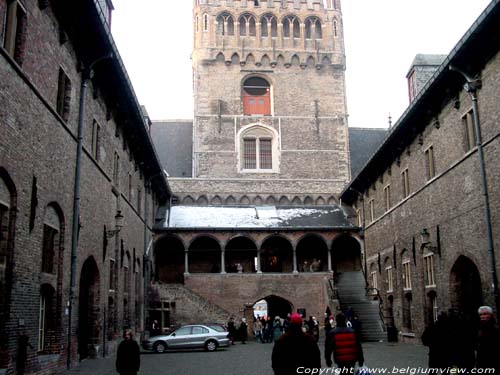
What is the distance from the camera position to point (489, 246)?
17.2 m

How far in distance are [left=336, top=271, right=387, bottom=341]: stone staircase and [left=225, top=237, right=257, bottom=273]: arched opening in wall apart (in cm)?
555

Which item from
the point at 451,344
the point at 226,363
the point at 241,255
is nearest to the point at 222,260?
the point at 241,255

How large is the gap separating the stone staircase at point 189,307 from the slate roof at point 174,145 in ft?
53.2

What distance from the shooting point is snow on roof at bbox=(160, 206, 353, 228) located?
124ft

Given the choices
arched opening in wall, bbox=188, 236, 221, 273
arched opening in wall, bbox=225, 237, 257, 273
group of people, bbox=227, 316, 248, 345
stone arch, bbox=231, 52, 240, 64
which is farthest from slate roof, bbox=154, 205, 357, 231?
stone arch, bbox=231, 52, 240, 64

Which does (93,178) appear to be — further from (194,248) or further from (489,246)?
(194,248)

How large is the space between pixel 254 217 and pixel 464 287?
19.7 meters

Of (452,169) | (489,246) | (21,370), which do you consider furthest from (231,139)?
(21,370)

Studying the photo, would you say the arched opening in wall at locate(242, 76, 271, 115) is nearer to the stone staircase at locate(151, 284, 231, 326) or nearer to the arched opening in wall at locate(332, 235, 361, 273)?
the arched opening in wall at locate(332, 235, 361, 273)

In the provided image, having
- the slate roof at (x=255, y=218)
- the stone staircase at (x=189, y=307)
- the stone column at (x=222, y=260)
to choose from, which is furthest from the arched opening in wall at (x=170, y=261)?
the stone staircase at (x=189, y=307)

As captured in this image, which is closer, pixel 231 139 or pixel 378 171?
pixel 378 171

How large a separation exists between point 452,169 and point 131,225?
13.5 metres

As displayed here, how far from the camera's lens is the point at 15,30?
495 inches

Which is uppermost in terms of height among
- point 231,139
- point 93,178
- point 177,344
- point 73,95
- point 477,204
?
point 231,139
